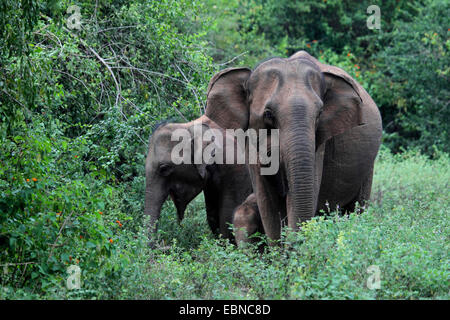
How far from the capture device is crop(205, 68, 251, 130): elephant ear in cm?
755

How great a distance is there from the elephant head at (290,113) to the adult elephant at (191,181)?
68.8 inches

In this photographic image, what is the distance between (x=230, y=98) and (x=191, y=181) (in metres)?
2.20

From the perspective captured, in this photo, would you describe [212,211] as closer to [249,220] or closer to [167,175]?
[167,175]

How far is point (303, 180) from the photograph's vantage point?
21.4 feet

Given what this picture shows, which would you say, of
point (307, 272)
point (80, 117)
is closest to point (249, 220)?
point (80, 117)

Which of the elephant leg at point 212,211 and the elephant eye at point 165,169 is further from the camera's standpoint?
the elephant leg at point 212,211

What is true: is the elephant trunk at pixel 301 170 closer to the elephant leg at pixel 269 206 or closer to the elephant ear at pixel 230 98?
the elephant leg at pixel 269 206

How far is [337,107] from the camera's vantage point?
7.45 meters

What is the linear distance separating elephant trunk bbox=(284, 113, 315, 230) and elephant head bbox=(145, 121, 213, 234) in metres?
2.89

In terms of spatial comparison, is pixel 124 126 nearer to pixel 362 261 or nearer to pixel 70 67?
pixel 70 67

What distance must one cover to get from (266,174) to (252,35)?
12.3m

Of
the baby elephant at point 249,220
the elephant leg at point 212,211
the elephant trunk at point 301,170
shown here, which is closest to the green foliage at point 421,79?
the elephant leg at point 212,211

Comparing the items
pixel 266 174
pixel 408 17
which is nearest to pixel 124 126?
pixel 266 174

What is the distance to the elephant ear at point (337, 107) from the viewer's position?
7.35m
